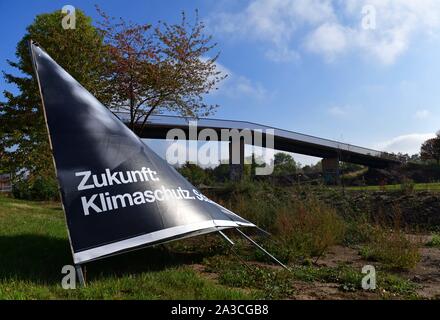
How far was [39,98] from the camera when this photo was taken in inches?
794

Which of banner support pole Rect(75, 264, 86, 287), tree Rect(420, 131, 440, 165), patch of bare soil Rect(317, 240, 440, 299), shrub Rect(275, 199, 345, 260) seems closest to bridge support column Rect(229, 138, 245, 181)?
tree Rect(420, 131, 440, 165)

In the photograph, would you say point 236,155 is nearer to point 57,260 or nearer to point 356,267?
point 356,267

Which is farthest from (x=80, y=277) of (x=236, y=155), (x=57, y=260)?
(x=236, y=155)

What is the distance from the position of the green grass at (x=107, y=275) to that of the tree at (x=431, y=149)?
64434 millimetres

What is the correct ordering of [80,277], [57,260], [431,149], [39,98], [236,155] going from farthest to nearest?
[431,149] → [236,155] → [39,98] → [57,260] → [80,277]

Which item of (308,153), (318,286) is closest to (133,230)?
(318,286)

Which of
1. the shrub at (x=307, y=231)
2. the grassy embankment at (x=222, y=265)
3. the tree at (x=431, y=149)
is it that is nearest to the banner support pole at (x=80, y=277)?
the grassy embankment at (x=222, y=265)

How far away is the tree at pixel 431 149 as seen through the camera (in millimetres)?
64306

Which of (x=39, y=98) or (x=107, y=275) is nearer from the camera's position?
(x=107, y=275)

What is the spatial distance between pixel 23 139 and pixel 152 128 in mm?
23750

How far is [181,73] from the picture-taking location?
2156cm

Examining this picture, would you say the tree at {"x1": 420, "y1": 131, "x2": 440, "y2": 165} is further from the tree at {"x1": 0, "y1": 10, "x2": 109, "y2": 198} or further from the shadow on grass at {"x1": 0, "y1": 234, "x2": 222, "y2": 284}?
the shadow on grass at {"x1": 0, "y1": 234, "x2": 222, "y2": 284}

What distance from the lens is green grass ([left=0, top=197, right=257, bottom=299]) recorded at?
17.9ft

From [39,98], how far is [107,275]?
15866 mm
